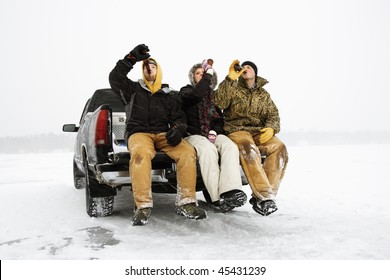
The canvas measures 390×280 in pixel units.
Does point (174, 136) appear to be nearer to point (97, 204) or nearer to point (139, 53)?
point (139, 53)

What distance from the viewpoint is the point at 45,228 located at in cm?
428

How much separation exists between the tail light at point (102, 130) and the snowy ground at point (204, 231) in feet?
2.92

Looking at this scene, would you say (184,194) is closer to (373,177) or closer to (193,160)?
(193,160)

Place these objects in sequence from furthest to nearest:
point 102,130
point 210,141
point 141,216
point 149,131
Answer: point 210,141 < point 149,131 < point 102,130 < point 141,216

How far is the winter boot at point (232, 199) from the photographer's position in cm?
389

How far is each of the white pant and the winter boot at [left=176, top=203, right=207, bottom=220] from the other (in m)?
0.20

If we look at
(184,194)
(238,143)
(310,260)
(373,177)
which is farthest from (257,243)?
(373,177)

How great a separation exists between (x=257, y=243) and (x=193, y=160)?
3.41ft

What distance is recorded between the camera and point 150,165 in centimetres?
396

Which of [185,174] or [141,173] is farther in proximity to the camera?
[185,174]

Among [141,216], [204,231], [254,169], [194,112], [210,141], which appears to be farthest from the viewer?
[194,112]

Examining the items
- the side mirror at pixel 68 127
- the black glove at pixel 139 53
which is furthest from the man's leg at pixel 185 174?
the side mirror at pixel 68 127

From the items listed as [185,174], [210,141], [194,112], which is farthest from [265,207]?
[194,112]

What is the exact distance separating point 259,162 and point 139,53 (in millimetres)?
1673
